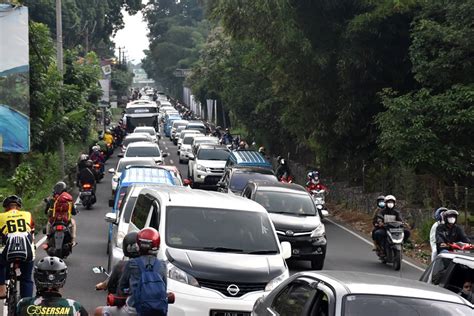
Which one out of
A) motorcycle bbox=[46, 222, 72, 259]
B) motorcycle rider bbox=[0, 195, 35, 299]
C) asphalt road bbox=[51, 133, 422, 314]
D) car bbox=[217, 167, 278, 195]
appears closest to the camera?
motorcycle rider bbox=[0, 195, 35, 299]

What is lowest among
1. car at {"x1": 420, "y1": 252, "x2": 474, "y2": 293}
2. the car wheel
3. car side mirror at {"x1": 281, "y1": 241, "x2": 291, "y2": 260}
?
the car wheel

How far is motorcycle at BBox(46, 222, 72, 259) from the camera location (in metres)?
17.2

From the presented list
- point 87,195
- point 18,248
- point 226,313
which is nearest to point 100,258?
point 18,248

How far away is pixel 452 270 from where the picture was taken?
1003cm

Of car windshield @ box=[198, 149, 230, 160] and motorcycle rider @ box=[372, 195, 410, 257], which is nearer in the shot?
motorcycle rider @ box=[372, 195, 410, 257]

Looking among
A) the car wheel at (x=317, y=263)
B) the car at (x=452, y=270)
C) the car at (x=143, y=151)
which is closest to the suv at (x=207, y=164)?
the car at (x=143, y=151)

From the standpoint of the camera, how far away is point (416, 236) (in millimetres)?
25656

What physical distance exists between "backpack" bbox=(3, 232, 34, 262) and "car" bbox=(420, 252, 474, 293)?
4.68 metres

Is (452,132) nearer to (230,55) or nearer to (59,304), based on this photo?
(59,304)

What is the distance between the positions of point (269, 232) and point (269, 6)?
19.4 m

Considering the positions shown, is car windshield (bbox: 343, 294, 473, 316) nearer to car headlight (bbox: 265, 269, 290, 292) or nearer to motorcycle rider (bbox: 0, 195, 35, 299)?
car headlight (bbox: 265, 269, 290, 292)

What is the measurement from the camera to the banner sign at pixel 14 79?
82.7ft

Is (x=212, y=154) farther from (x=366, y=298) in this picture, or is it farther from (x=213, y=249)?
(x=366, y=298)

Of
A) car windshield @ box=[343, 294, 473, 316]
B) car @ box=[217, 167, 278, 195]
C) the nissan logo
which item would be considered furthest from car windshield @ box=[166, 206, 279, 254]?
car @ box=[217, 167, 278, 195]
